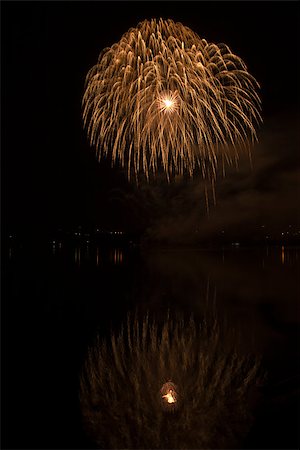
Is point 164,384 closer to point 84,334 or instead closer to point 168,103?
point 84,334

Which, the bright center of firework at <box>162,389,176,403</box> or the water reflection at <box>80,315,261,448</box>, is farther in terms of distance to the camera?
the bright center of firework at <box>162,389,176,403</box>

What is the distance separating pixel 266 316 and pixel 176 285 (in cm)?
1197

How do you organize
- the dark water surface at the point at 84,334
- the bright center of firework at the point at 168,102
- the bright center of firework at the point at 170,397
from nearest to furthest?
the dark water surface at the point at 84,334 → the bright center of firework at the point at 170,397 → the bright center of firework at the point at 168,102

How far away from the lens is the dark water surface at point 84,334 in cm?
700

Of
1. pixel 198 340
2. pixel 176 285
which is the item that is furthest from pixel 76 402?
pixel 176 285

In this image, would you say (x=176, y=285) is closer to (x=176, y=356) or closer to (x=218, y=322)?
(x=218, y=322)

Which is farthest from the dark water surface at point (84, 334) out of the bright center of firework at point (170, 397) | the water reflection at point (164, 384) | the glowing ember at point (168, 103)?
the glowing ember at point (168, 103)

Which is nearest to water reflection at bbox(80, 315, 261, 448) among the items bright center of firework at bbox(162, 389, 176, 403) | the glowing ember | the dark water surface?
bright center of firework at bbox(162, 389, 176, 403)

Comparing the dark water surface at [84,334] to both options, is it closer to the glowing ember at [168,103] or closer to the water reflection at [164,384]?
the water reflection at [164,384]

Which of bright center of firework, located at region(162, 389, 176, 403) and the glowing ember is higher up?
the glowing ember

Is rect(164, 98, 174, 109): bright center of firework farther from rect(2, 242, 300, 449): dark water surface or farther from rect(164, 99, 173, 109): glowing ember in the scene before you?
rect(2, 242, 300, 449): dark water surface

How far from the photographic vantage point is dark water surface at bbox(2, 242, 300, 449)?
7.00 metres

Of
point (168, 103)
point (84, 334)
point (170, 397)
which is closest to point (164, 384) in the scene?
point (170, 397)

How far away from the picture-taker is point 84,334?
1363 centimetres
